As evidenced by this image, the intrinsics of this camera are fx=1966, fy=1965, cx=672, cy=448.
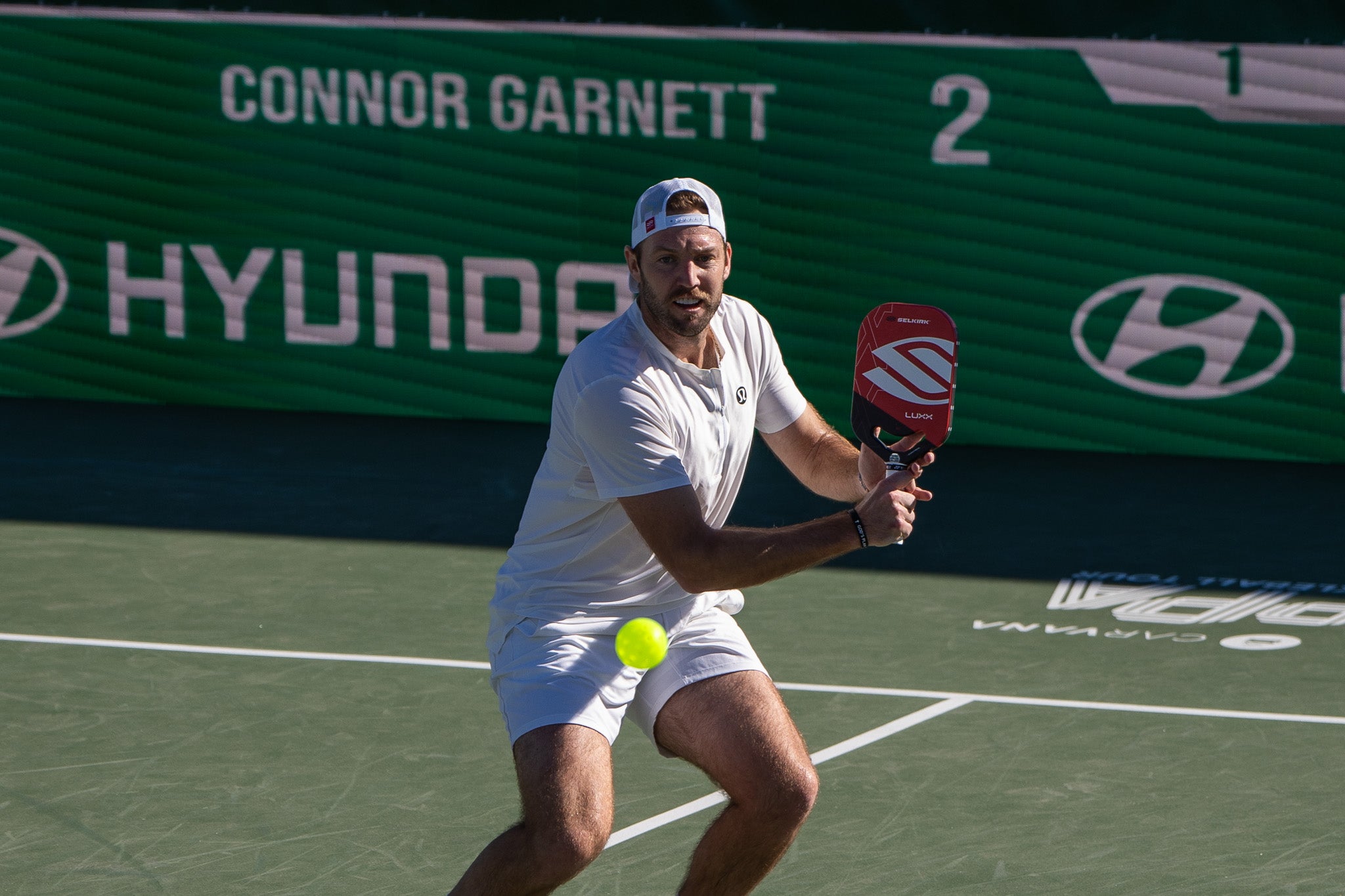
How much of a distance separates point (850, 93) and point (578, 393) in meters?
7.07

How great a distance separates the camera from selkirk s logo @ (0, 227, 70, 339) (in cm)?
1239

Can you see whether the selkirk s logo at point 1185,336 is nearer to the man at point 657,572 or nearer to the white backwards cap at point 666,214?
the man at point 657,572

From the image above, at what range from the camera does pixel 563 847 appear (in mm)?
4305

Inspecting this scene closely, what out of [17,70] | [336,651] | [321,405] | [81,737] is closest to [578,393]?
[81,737]

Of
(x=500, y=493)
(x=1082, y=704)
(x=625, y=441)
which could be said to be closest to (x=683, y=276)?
(x=625, y=441)

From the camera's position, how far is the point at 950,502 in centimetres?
1025

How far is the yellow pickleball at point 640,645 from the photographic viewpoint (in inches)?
184

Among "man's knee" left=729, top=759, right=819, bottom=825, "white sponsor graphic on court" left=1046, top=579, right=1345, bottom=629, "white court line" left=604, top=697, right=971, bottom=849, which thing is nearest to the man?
"man's knee" left=729, top=759, right=819, bottom=825

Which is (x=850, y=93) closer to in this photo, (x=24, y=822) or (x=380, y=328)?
(x=380, y=328)

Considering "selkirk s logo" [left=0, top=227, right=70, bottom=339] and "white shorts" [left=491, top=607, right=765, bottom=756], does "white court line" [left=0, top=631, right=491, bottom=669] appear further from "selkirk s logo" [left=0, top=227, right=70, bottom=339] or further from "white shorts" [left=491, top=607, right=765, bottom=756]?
"selkirk s logo" [left=0, top=227, right=70, bottom=339]

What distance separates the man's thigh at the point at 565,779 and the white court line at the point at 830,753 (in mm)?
881

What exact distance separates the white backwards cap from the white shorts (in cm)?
95

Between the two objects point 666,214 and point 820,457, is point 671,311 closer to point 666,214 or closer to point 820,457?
point 666,214

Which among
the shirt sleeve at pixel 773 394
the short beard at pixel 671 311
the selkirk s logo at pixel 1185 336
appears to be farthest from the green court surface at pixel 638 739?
the selkirk s logo at pixel 1185 336
